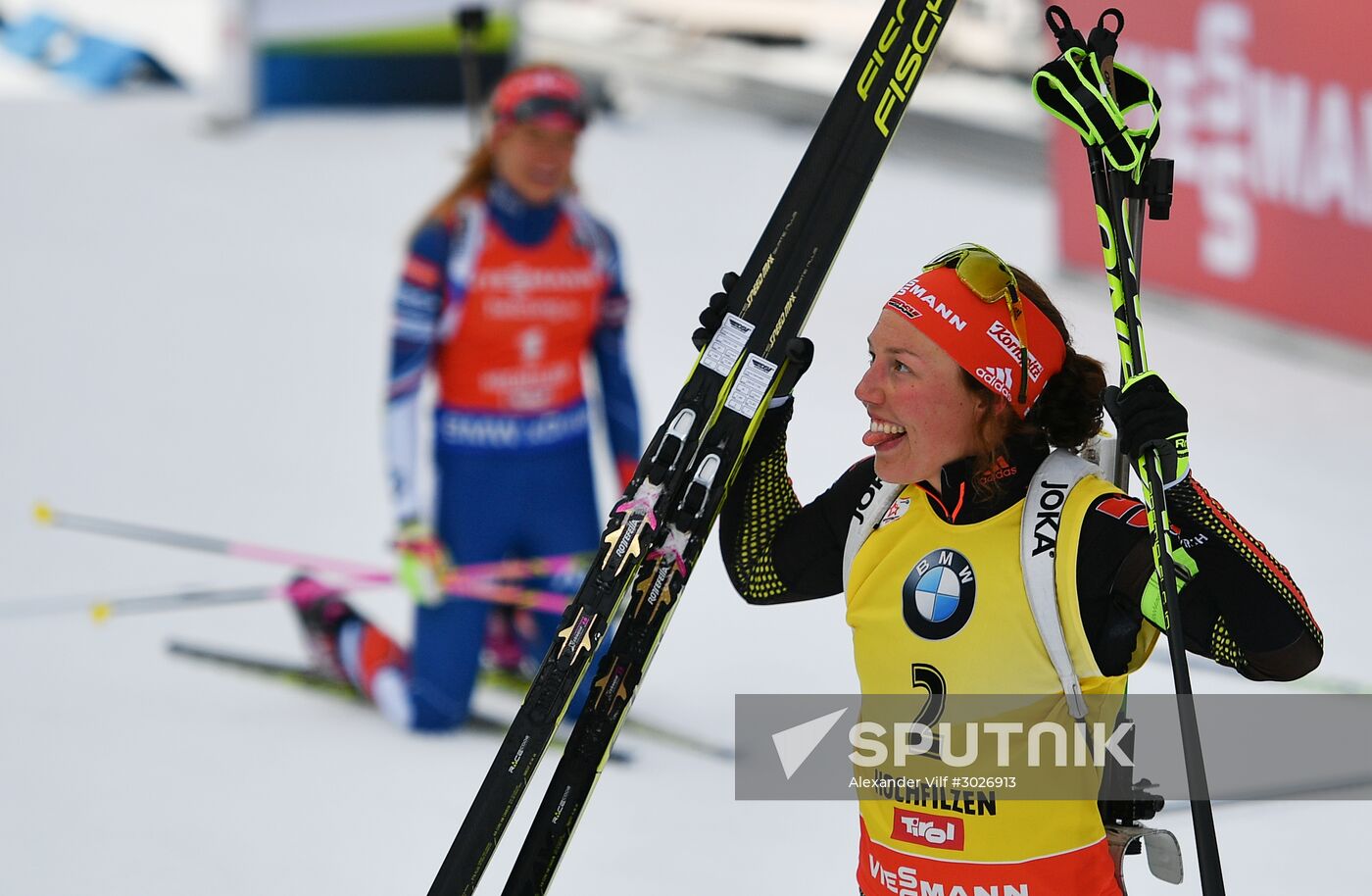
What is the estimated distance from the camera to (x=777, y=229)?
2.71 meters

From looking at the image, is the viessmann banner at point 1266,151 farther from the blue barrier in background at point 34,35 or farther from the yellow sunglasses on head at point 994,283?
the blue barrier in background at point 34,35

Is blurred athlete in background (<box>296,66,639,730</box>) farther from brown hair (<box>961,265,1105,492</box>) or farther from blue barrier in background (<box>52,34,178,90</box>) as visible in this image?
blue barrier in background (<box>52,34,178,90</box>)

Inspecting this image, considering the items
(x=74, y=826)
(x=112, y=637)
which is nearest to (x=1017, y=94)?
(x=112, y=637)

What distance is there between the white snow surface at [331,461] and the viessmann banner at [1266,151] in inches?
8.8

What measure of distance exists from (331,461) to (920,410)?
17.3 ft

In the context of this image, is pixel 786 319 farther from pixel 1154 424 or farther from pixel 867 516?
pixel 1154 424

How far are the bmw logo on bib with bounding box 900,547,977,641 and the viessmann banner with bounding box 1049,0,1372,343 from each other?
231 inches

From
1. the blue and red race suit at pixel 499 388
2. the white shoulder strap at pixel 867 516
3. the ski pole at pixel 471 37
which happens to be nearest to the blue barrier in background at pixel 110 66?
the ski pole at pixel 471 37

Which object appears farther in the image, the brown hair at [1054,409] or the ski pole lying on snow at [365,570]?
the ski pole lying on snow at [365,570]

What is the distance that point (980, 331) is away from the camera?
231cm

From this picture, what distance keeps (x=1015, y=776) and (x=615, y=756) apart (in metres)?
2.50

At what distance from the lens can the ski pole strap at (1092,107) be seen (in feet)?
7.59

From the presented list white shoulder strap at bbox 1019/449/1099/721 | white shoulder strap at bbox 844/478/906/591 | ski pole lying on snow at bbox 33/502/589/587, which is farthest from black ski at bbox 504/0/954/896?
ski pole lying on snow at bbox 33/502/589/587

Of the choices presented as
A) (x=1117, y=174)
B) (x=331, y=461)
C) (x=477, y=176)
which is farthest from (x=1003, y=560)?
(x=331, y=461)
